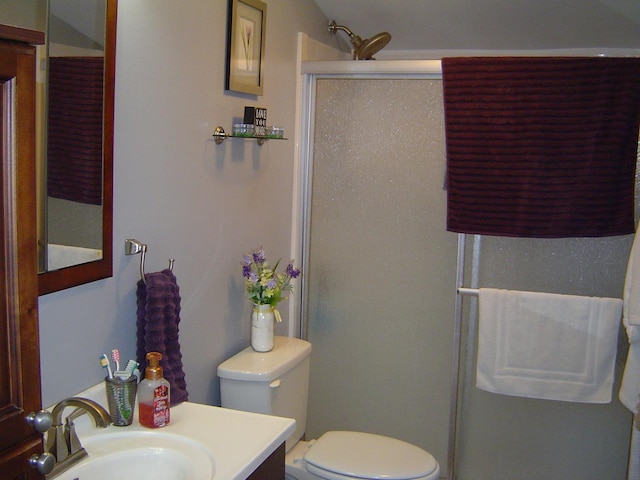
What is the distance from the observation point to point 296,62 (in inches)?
107

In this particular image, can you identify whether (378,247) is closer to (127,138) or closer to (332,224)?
(332,224)

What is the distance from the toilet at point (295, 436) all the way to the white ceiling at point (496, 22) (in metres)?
1.37

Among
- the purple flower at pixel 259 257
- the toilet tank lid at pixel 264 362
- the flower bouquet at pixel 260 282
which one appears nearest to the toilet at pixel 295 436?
the toilet tank lid at pixel 264 362

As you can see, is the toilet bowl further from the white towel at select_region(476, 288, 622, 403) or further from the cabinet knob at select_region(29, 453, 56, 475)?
the cabinet knob at select_region(29, 453, 56, 475)

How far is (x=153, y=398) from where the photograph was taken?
1.63 meters

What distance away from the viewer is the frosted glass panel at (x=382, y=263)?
271 cm

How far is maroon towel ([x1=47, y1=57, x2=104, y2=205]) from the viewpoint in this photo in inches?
58.0

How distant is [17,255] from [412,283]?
1.99m

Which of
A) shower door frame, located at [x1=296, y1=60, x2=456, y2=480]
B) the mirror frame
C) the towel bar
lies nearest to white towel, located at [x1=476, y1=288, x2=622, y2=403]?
the towel bar

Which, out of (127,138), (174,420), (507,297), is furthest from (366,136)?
(174,420)

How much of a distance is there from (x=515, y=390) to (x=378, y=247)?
744mm

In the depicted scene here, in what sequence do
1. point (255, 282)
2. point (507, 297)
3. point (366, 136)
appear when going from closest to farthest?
point (255, 282) → point (507, 297) → point (366, 136)

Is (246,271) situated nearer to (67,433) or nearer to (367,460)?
(367,460)

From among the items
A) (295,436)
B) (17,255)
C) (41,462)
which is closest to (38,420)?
(41,462)
